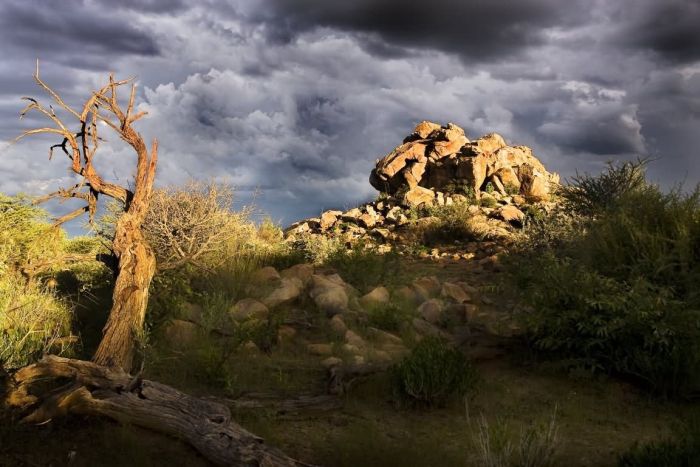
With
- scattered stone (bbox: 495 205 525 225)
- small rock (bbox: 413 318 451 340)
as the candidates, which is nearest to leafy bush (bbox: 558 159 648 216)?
scattered stone (bbox: 495 205 525 225)

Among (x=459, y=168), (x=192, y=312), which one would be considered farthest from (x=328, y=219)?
(x=192, y=312)

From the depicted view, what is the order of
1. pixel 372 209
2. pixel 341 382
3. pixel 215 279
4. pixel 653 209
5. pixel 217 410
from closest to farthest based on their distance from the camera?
pixel 217 410, pixel 341 382, pixel 653 209, pixel 215 279, pixel 372 209

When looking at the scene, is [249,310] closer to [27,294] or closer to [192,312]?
[192,312]

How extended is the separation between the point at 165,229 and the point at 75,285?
2204 mm

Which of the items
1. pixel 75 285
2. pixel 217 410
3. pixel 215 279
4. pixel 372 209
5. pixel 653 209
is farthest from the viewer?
pixel 372 209

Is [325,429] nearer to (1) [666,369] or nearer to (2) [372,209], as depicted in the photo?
(1) [666,369]

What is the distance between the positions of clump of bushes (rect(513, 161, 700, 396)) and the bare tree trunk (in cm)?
487

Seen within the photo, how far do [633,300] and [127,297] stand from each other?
6086 millimetres

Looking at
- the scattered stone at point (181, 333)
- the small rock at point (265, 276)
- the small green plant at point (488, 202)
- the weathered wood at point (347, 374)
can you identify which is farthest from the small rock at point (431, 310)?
the small green plant at point (488, 202)

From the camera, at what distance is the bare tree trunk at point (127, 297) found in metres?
7.36

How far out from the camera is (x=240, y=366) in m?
8.01

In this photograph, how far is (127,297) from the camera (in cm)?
773

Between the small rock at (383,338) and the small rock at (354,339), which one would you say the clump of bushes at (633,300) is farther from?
the small rock at (354,339)

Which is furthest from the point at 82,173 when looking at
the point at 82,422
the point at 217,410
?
the point at 217,410
